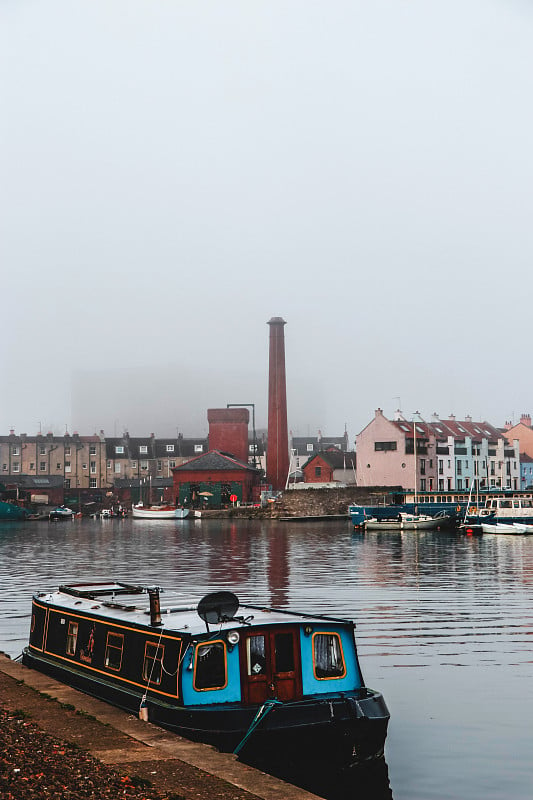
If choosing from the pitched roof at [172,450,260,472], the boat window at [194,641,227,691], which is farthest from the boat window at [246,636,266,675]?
the pitched roof at [172,450,260,472]

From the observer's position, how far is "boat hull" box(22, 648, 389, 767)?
13633mm

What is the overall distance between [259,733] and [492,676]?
33.7 feet

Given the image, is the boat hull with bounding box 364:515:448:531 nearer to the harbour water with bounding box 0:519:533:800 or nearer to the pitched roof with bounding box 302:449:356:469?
the harbour water with bounding box 0:519:533:800

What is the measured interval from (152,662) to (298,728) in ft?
10.1

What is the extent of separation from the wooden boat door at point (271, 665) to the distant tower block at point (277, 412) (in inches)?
4025

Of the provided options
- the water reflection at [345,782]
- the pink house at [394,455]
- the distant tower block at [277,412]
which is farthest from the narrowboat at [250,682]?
the pink house at [394,455]

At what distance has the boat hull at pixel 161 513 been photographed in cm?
12331

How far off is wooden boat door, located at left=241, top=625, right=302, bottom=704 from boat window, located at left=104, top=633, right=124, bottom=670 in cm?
325

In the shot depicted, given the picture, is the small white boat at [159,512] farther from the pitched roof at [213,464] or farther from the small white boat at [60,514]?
the small white boat at [60,514]

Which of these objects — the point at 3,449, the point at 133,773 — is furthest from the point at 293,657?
the point at 3,449

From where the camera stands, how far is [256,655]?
14.5 meters

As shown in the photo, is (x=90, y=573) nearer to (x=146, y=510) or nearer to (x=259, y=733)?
(x=259, y=733)

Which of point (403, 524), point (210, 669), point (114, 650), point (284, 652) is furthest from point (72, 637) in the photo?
point (403, 524)

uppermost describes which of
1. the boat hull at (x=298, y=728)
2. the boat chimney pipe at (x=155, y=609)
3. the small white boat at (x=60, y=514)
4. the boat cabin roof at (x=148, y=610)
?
the boat chimney pipe at (x=155, y=609)
